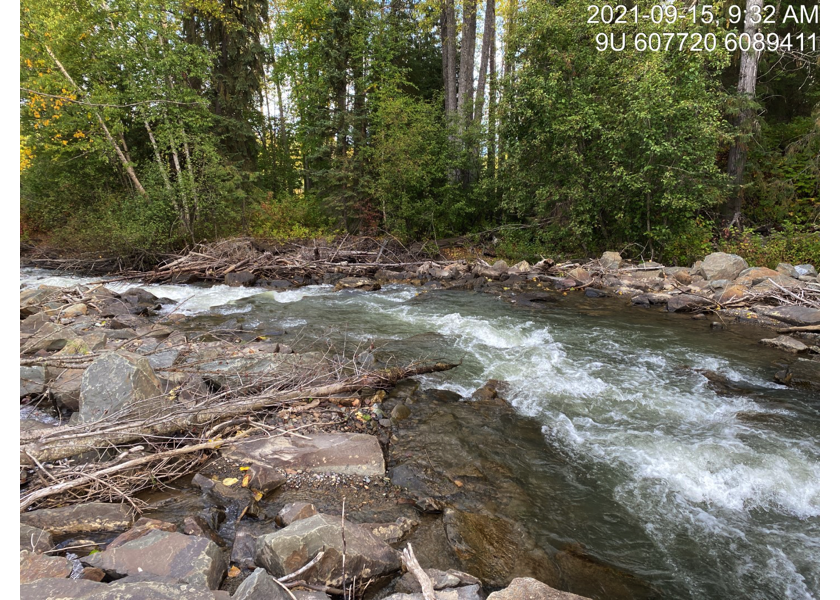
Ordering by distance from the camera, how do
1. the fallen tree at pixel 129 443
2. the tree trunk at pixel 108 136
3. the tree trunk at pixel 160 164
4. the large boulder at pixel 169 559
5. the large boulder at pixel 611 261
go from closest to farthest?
the large boulder at pixel 169 559 < the fallen tree at pixel 129 443 < the large boulder at pixel 611 261 < the tree trunk at pixel 108 136 < the tree trunk at pixel 160 164

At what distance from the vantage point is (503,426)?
509 centimetres

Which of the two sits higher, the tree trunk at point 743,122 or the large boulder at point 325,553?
the tree trunk at point 743,122

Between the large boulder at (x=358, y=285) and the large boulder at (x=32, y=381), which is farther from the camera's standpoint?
the large boulder at (x=358, y=285)

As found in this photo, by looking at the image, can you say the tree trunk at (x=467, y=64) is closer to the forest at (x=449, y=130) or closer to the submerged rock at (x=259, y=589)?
the forest at (x=449, y=130)

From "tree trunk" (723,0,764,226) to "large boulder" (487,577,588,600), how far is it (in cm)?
1558

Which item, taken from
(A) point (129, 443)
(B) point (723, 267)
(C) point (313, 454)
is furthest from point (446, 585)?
(B) point (723, 267)

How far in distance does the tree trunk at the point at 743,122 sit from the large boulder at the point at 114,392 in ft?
55.1

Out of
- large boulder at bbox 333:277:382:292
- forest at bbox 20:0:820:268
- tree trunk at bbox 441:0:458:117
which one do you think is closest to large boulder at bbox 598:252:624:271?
forest at bbox 20:0:820:268

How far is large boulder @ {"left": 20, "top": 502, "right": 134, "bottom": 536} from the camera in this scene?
290 centimetres

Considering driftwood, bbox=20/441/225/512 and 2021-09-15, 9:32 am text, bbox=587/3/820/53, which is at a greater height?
2021-09-15, 9:32 am text, bbox=587/3/820/53

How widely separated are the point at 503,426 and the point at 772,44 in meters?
18.4

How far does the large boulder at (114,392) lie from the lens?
12.8ft

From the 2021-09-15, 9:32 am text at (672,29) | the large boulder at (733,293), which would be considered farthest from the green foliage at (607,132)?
the large boulder at (733,293)

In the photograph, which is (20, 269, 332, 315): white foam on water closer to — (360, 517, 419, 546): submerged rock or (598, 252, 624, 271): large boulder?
(360, 517, 419, 546): submerged rock
